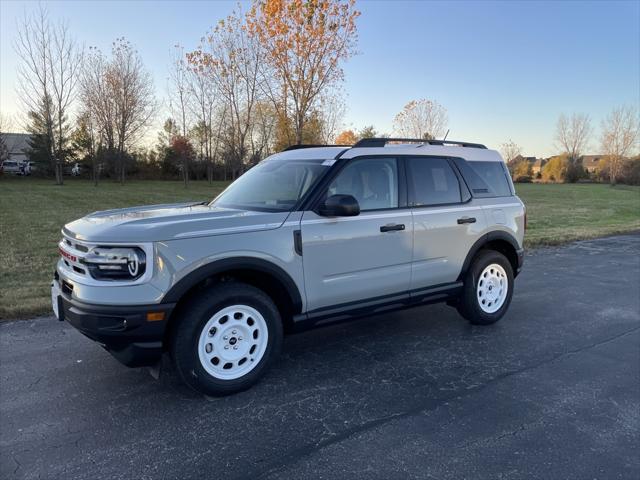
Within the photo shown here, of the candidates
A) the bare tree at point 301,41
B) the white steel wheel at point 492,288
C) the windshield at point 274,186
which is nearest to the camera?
the windshield at point 274,186

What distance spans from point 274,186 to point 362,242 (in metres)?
0.99

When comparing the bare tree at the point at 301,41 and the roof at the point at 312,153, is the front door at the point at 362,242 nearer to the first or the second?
the roof at the point at 312,153

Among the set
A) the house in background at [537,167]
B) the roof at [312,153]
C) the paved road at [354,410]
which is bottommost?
the paved road at [354,410]

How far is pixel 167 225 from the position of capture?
127 inches

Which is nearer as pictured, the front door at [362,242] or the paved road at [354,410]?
the paved road at [354,410]

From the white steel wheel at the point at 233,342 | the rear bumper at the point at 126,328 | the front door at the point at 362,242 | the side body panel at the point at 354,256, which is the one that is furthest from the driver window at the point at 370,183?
the rear bumper at the point at 126,328

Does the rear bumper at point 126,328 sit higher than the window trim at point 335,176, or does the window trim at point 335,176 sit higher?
the window trim at point 335,176

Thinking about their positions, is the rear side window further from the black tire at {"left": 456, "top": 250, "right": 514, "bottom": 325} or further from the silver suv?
the black tire at {"left": 456, "top": 250, "right": 514, "bottom": 325}

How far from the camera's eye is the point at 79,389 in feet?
11.6

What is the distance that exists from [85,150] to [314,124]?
35.6m

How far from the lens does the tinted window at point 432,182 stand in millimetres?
4531

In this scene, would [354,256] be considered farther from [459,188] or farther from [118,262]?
[118,262]

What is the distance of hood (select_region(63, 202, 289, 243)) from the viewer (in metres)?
Result: 3.14

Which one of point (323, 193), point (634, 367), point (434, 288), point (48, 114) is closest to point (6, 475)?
point (323, 193)
